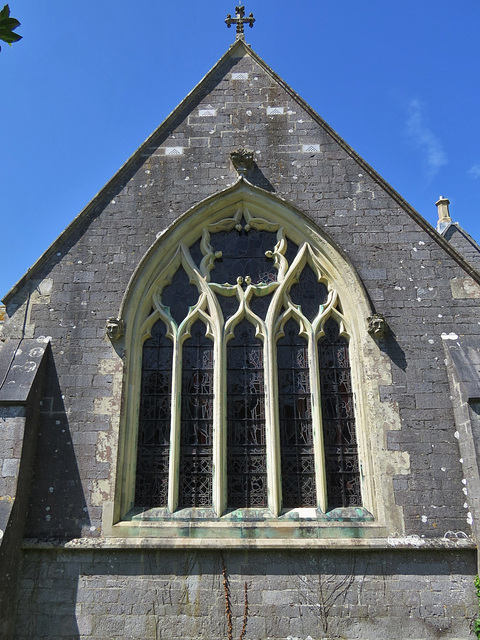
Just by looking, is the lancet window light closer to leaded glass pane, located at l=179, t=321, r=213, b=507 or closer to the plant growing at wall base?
leaded glass pane, located at l=179, t=321, r=213, b=507

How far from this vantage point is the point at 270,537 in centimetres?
638

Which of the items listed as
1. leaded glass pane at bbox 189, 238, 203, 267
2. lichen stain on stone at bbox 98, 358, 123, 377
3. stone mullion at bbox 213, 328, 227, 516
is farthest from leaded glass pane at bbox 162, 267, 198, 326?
lichen stain on stone at bbox 98, 358, 123, 377

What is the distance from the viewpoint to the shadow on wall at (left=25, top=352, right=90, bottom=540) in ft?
21.2

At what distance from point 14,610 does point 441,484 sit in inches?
192

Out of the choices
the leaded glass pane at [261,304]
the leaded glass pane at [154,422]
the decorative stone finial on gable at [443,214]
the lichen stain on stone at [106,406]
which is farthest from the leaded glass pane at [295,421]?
the decorative stone finial on gable at [443,214]

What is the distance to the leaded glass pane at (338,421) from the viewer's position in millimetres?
6867

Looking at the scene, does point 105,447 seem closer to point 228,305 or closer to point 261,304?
point 228,305

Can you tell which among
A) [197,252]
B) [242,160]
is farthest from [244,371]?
[242,160]

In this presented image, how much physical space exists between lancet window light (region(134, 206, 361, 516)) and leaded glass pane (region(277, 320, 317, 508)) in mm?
13

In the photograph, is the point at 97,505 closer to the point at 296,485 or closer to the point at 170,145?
the point at 296,485

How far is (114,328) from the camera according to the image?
7.27 meters

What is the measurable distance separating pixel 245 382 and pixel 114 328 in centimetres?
181

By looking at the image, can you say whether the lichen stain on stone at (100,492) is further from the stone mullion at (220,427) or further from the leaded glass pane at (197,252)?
the leaded glass pane at (197,252)

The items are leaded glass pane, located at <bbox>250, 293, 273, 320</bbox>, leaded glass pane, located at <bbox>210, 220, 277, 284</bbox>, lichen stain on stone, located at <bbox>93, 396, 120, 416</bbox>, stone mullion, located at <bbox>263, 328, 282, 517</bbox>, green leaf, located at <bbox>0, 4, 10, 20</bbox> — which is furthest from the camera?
leaded glass pane, located at <bbox>210, 220, 277, 284</bbox>
